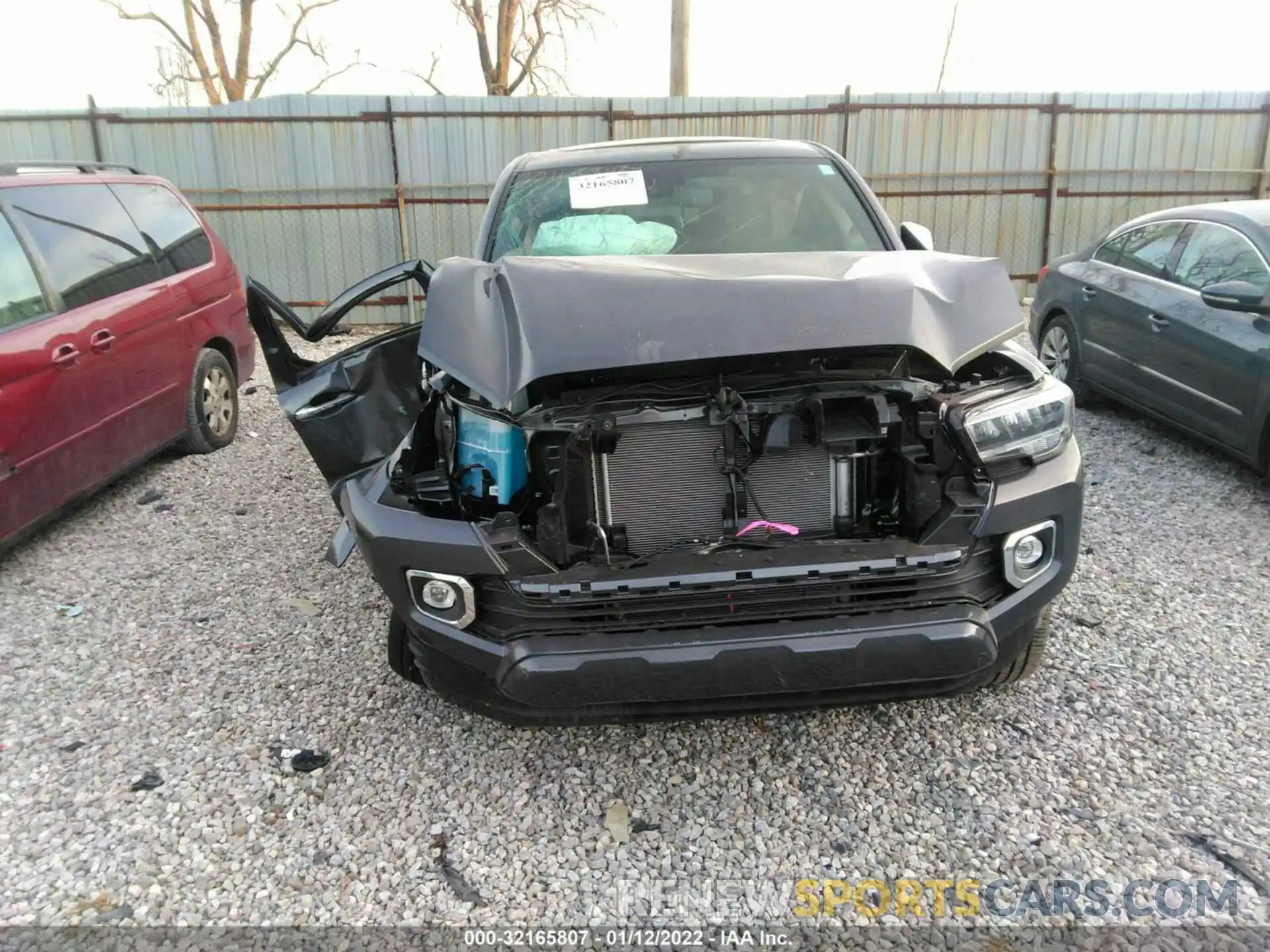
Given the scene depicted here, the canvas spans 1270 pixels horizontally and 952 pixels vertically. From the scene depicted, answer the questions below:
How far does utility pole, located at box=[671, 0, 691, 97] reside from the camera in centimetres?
1196

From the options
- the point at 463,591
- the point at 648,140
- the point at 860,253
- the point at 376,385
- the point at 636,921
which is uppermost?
the point at 648,140

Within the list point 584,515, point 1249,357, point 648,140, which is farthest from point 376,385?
point 1249,357

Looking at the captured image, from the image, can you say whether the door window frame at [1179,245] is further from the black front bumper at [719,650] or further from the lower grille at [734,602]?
the lower grille at [734,602]

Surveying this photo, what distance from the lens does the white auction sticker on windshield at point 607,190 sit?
12.7ft

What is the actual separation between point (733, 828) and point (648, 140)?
10.8 feet

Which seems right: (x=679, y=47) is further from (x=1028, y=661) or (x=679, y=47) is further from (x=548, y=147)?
(x=1028, y=661)

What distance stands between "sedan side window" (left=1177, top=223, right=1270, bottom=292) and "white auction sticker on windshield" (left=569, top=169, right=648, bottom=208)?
3.28 meters

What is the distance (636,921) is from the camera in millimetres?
2168

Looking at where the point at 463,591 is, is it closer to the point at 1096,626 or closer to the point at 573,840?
the point at 573,840

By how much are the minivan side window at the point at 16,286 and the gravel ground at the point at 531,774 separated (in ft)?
4.53

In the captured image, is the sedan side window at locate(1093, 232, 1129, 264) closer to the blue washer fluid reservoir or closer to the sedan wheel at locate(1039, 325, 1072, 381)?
the sedan wheel at locate(1039, 325, 1072, 381)

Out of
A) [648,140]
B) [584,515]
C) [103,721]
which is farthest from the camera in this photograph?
[648,140]

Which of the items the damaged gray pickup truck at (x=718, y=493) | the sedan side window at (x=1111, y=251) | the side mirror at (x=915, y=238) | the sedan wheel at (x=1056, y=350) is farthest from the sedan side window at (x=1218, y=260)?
the damaged gray pickup truck at (x=718, y=493)

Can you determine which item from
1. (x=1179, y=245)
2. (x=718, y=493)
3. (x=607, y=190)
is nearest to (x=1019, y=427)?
(x=718, y=493)
